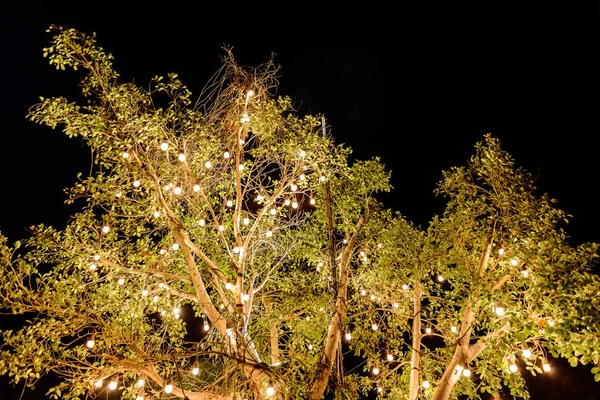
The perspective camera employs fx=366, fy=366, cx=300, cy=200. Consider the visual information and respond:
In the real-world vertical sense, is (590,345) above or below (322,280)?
above

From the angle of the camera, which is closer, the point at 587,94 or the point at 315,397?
the point at 315,397

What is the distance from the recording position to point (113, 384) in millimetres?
3773

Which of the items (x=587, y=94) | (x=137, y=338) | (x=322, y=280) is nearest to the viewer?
(x=137, y=338)

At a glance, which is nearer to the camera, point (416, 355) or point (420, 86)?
point (416, 355)

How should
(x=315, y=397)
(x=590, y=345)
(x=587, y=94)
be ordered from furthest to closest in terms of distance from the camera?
(x=587, y=94) < (x=315, y=397) < (x=590, y=345)

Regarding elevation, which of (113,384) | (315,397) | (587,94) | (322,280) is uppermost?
(587,94)

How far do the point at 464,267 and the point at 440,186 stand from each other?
1.39m

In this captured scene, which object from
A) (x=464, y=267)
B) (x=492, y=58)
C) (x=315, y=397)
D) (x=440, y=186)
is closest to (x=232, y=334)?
(x=315, y=397)

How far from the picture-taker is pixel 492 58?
9.24 meters

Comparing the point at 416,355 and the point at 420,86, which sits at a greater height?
the point at 420,86

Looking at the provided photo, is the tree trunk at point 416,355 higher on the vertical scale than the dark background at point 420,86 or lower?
lower

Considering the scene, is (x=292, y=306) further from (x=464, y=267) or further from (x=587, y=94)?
(x=587, y=94)

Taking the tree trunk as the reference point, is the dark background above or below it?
above

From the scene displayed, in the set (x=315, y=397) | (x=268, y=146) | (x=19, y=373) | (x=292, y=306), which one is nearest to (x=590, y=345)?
(x=315, y=397)
